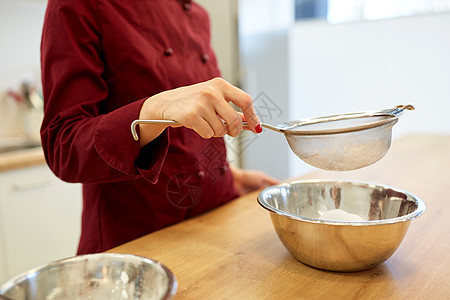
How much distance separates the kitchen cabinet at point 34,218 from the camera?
175 cm

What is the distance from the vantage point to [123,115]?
0.70 meters

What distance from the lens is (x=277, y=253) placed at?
0.74 m

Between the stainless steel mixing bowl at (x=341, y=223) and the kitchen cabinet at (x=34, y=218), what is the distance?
131cm

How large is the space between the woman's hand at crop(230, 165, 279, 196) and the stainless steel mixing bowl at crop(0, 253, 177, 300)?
0.66 m

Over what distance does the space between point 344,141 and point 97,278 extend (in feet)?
1.39

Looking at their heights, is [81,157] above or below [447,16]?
below

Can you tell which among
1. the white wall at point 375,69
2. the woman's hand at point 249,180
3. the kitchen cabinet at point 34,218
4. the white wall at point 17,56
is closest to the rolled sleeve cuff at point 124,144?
the woman's hand at point 249,180

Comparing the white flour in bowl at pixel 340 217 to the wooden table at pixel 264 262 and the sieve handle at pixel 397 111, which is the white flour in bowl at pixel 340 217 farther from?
the sieve handle at pixel 397 111

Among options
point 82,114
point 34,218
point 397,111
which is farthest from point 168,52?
point 34,218

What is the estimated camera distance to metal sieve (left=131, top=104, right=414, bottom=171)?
2.34ft

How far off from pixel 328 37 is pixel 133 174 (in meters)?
2.33

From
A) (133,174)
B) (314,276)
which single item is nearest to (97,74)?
(133,174)

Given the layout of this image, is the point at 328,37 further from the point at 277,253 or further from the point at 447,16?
the point at 277,253

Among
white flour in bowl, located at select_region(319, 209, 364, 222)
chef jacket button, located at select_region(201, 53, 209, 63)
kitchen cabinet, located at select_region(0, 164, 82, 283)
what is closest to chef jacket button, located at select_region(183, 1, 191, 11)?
chef jacket button, located at select_region(201, 53, 209, 63)
